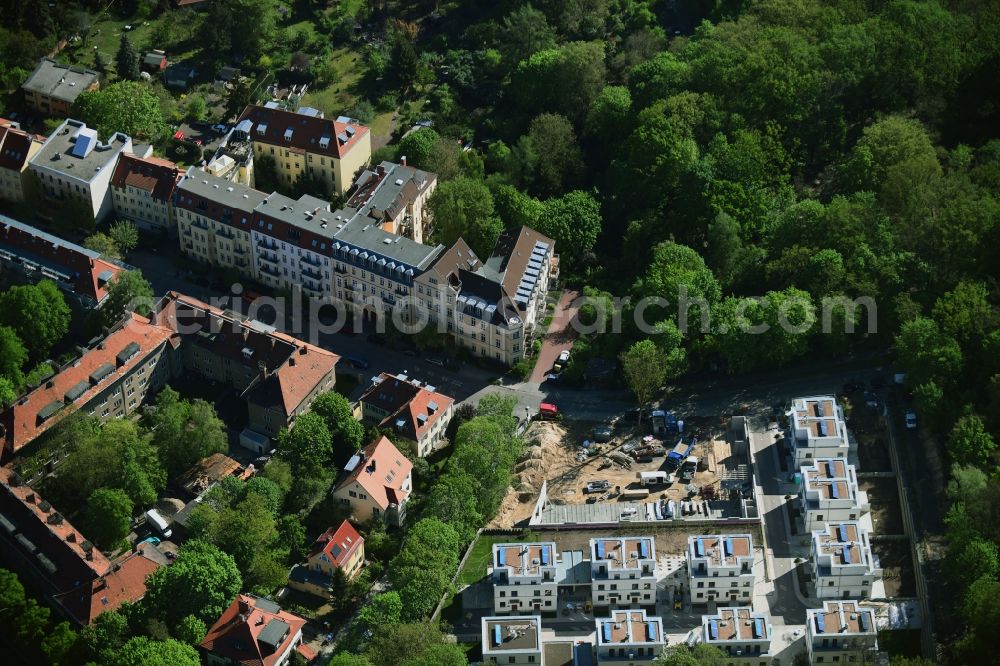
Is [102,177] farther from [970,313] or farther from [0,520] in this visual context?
[970,313]

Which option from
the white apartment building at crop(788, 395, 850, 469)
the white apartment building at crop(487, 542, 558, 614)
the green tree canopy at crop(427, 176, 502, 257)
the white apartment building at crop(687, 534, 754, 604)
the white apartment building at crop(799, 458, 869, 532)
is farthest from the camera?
the green tree canopy at crop(427, 176, 502, 257)

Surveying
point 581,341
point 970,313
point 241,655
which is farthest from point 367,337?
point 970,313

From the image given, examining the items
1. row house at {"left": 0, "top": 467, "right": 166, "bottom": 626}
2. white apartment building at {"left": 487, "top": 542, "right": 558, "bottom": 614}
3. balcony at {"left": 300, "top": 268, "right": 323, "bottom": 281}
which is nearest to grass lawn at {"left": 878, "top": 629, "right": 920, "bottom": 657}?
white apartment building at {"left": 487, "top": 542, "right": 558, "bottom": 614}

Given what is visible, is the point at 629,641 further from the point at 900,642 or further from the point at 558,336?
the point at 558,336

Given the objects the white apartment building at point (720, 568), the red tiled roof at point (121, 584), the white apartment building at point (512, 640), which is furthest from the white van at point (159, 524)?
the white apartment building at point (720, 568)

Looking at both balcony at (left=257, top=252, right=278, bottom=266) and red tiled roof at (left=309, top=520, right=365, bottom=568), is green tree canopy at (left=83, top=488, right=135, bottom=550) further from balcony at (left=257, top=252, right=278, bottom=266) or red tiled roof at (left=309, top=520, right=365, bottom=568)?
balcony at (left=257, top=252, right=278, bottom=266)

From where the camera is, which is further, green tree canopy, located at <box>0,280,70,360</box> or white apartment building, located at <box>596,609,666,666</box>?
green tree canopy, located at <box>0,280,70,360</box>
